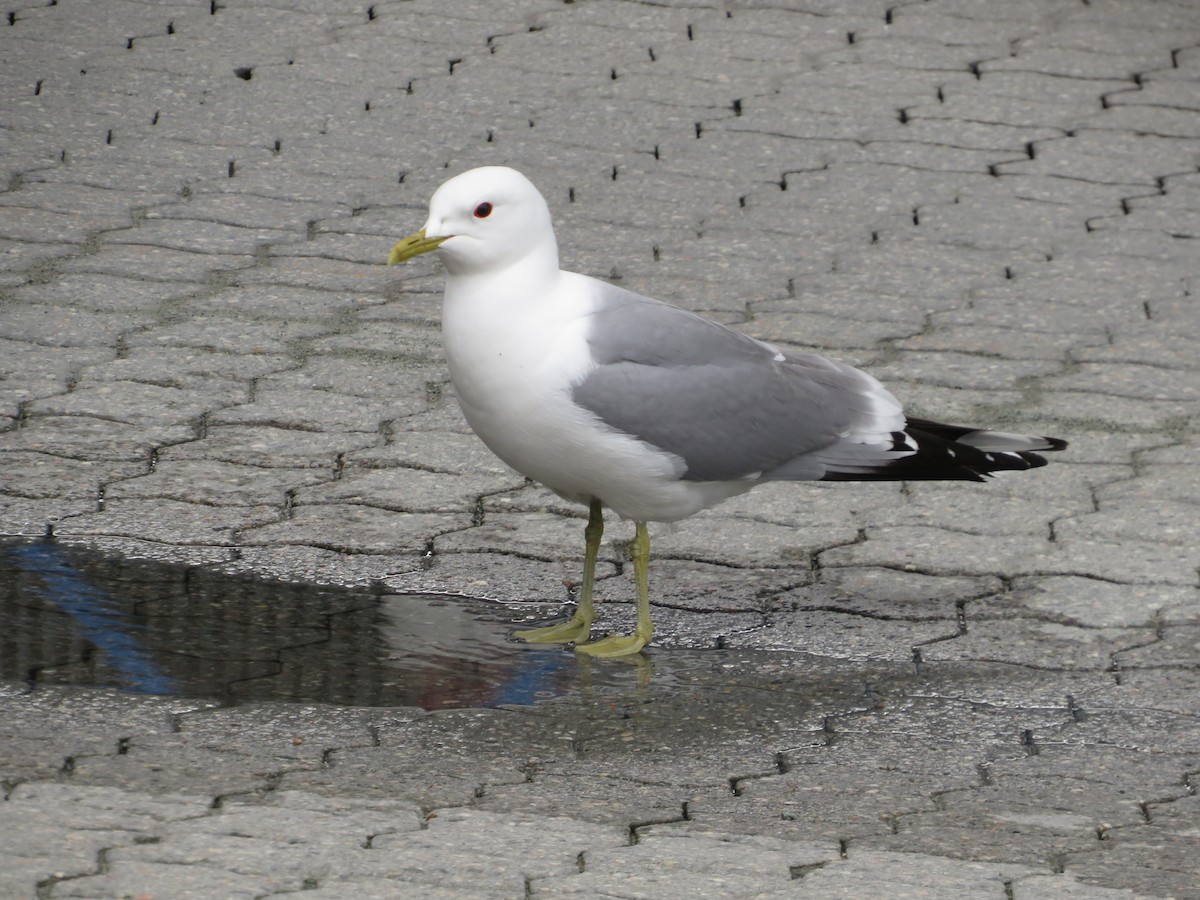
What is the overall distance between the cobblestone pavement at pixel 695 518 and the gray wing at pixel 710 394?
0.43m

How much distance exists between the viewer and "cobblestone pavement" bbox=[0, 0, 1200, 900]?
3.47 m

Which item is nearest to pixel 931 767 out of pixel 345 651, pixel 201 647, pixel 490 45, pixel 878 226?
pixel 345 651

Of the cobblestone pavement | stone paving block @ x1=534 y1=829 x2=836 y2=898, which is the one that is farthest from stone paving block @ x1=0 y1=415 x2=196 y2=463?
stone paving block @ x1=534 y1=829 x2=836 y2=898

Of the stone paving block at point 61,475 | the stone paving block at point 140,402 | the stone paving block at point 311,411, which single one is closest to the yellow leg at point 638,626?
the stone paving block at point 311,411

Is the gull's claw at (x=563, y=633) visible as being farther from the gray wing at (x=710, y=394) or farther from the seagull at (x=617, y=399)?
the gray wing at (x=710, y=394)

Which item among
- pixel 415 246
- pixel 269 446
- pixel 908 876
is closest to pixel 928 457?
pixel 415 246

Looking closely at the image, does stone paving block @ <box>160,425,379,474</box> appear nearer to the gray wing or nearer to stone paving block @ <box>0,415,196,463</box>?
stone paving block @ <box>0,415,196,463</box>

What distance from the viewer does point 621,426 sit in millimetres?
4176

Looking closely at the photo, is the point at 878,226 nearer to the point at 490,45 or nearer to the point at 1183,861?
the point at 490,45

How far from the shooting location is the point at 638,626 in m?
4.41

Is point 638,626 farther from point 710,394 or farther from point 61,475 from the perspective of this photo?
point 61,475

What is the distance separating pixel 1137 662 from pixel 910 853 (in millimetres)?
1172

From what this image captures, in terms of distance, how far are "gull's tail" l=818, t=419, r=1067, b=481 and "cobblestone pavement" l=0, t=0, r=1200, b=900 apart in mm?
326

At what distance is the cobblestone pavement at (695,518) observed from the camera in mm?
3475
